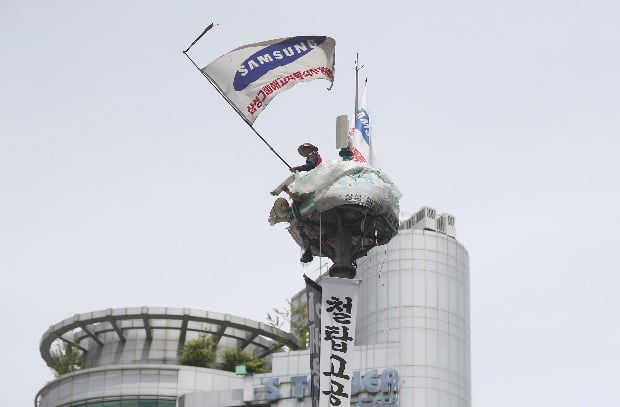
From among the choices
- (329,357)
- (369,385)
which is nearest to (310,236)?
(329,357)

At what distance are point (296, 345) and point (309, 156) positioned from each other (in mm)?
50814

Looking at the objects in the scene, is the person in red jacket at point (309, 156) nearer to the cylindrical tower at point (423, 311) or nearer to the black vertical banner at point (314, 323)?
the black vertical banner at point (314, 323)

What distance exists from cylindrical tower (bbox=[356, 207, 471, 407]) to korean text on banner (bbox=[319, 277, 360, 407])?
47224 mm

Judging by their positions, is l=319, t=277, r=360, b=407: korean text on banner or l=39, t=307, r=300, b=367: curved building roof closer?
l=319, t=277, r=360, b=407: korean text on banner

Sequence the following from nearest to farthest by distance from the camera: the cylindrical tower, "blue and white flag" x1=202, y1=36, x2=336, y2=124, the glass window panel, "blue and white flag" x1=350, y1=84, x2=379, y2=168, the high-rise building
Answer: "blue and white flag" x1=202, y1=36, x2=336, y2=124
"blue and white flag" x1=350, y1=84, x2=379, y2=168
the high-rise building
the cylindrical tower
the glass window panel

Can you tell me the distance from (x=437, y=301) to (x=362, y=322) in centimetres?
490

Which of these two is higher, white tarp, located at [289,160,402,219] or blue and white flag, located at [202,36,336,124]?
blue and white flag, located at [202,36,336,124]

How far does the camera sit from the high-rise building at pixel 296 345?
88.1 m

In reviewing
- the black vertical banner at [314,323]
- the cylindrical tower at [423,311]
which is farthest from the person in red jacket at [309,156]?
the cylindrical tower at [423,311]

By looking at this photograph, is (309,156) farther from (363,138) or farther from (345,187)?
(363,138)

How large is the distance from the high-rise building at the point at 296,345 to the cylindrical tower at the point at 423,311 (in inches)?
2.5

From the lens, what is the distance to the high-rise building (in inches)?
3469

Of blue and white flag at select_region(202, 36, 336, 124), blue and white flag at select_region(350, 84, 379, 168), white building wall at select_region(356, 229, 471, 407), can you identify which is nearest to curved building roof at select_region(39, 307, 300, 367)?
white building wall at select_region(356, 229, 471, 407)

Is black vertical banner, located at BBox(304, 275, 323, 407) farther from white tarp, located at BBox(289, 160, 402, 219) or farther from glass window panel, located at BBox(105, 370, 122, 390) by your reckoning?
glass window panel, located at BBox(105, 370, 122, 390)
